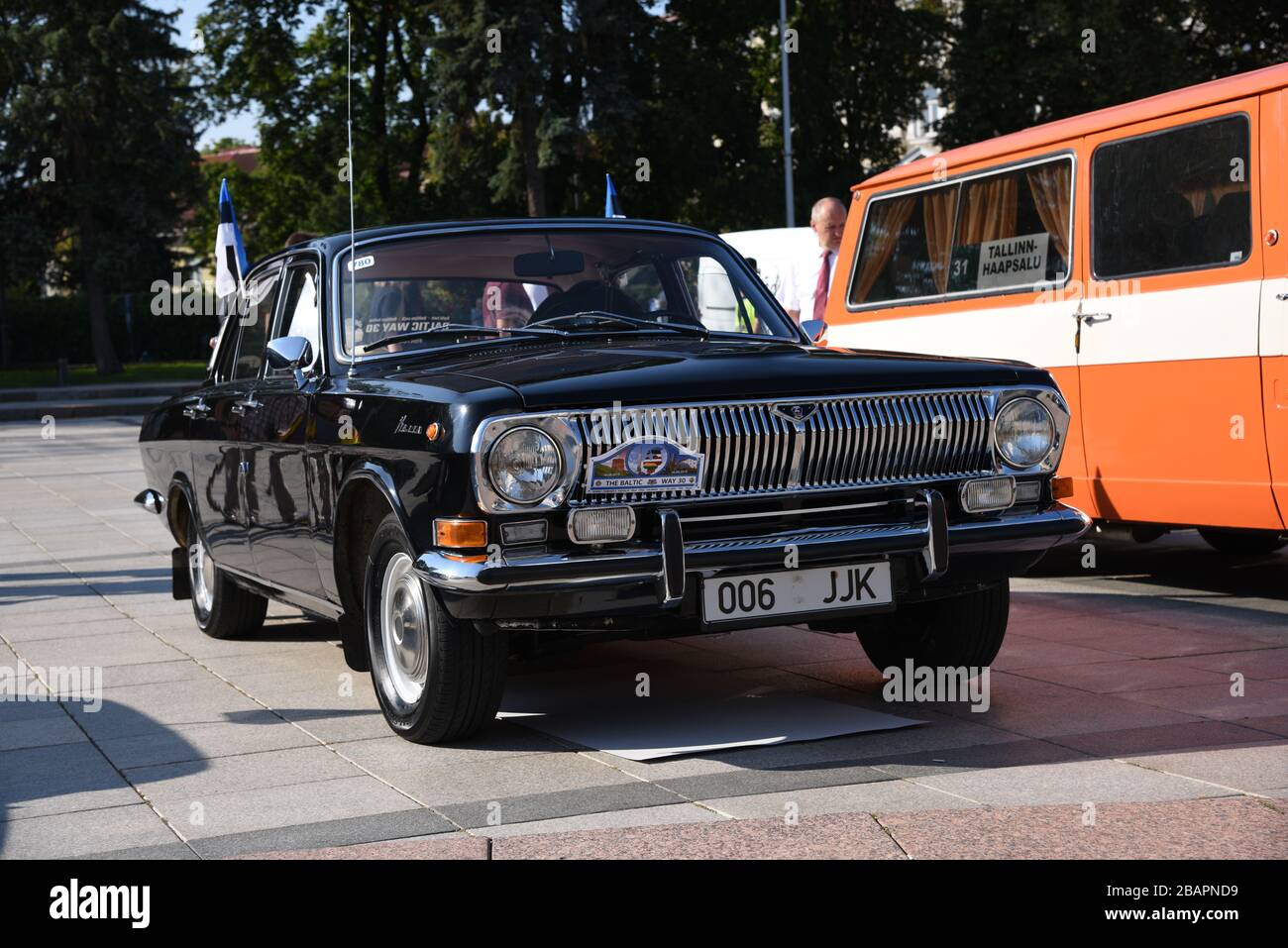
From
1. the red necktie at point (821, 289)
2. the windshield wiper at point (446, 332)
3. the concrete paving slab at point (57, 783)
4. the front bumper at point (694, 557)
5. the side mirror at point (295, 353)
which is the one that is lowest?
the concrete paving slab at point (57, 783)

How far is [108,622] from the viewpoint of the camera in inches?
359

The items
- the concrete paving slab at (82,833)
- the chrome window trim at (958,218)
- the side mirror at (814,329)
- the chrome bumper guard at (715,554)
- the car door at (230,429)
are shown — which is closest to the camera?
the concrete paving slab at (82,833)

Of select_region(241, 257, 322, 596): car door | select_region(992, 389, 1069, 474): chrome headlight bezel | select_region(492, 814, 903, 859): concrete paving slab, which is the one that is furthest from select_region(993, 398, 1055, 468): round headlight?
select_region(241, 257, 322, 596): car door

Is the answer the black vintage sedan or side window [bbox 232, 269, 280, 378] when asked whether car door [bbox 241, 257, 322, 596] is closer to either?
the black vintage sedan

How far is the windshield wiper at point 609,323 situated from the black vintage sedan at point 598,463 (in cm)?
1

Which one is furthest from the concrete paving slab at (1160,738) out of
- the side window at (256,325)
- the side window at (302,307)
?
the side window at (256,325)

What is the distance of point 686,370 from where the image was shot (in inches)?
220

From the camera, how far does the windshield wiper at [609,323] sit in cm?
659

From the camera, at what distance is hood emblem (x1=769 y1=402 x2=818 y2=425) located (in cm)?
559

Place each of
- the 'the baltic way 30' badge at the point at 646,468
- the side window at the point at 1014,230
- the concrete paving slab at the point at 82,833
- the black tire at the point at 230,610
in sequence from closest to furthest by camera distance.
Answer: the concrete paving slab at the point at 82,833 → the 'the baltic way 30' badge at the point at 646,468 → the black tire at the point at 230,610 → the side window at the point at 1014,230

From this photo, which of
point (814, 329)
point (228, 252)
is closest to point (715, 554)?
point (814, 329)

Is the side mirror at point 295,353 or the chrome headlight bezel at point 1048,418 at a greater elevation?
the side mirror at point 295,353

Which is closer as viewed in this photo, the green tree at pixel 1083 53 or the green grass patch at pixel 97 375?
the green tree at pixel 1083 53

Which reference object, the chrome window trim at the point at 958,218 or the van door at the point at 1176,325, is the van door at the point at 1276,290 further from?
the chrome window trim at the point at 958,218
